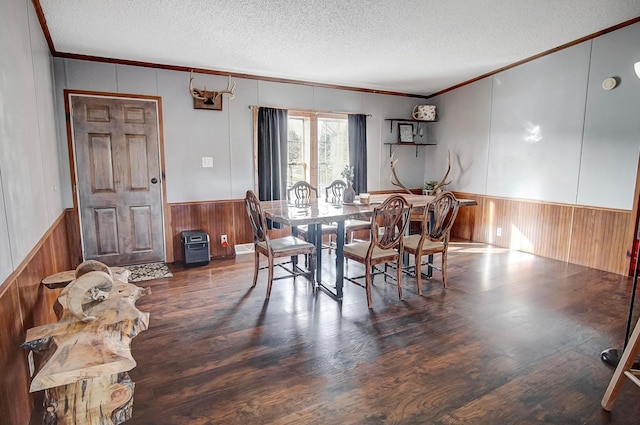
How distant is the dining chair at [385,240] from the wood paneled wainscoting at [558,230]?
2431mm

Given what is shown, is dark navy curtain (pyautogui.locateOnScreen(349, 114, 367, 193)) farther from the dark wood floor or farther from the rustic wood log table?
the rustic wood log table

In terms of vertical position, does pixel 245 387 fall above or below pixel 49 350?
below

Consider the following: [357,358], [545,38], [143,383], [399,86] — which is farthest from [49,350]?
[399,86]

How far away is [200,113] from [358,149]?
2449 millimetres

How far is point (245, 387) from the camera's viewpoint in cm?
203

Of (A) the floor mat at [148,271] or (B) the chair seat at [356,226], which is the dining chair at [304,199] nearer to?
(B) the chair seat at [356,226]

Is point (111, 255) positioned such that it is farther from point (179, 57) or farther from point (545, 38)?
point (545, 38)

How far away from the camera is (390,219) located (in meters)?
3.10

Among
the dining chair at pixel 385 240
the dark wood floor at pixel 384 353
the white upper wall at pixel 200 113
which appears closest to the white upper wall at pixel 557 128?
the dark wood floor at pixel 384 353

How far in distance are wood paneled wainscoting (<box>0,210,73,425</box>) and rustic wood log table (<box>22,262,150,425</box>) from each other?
0.30ft

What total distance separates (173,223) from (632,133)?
17.5 ft

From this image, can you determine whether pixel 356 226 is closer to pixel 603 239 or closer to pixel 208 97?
pixel 208 97

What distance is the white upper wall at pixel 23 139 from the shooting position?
1.60 m

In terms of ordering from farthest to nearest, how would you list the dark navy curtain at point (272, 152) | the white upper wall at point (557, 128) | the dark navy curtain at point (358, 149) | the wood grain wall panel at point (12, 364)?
the dark navy curtain at point (358, 149), the dark navy curtain at point (272, 152), the white upper wall at point (557, 128), the wood grain wall panel at point (12, 364)
